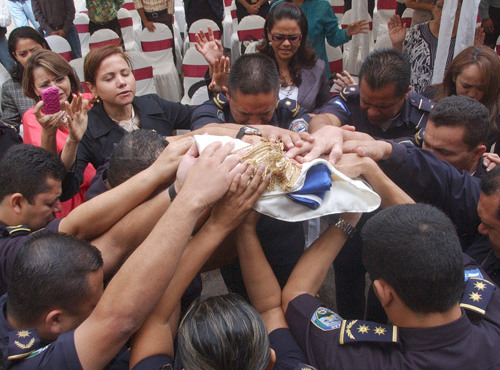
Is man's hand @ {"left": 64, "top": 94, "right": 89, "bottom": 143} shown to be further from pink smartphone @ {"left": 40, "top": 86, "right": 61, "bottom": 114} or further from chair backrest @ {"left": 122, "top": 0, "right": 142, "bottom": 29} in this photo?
chair backrest @ {"left": 122, "top": 0, "right": 142, "bottom": 29}

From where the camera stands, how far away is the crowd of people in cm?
116

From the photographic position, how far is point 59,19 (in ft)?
18.5

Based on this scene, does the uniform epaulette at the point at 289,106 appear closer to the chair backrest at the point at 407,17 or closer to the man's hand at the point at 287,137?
the man's hand at the point at 287,137

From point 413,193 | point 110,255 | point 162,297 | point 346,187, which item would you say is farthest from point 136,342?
point 413,193

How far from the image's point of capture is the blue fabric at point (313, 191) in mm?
1370

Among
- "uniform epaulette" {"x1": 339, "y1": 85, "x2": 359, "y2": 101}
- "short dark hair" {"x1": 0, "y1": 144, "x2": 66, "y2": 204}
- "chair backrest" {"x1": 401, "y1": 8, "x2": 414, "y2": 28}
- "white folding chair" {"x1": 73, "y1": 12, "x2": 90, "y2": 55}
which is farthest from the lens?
"white folding chair" {"x1": 73, "y1": 12, "x2": 90, "y2": 55}

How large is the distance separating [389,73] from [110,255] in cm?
164

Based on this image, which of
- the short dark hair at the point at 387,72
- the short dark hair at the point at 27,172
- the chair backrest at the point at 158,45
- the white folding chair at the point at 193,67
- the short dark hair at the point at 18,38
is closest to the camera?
the short dark hair at the point at 27,172

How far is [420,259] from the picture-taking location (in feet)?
3.76

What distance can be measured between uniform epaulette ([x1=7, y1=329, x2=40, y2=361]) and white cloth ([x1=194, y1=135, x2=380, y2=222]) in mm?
755

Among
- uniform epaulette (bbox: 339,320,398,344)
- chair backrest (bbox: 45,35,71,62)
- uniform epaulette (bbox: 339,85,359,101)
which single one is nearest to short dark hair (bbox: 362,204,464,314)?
uniform epaulette (bbox: 339,320,398,344)

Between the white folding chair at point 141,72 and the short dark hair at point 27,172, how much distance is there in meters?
3.04

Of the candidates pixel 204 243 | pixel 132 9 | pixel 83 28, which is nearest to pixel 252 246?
pixel 204 243

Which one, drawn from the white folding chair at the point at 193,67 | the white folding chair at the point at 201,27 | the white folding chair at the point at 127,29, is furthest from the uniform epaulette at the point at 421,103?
the white folding chair at the point at 127,29
